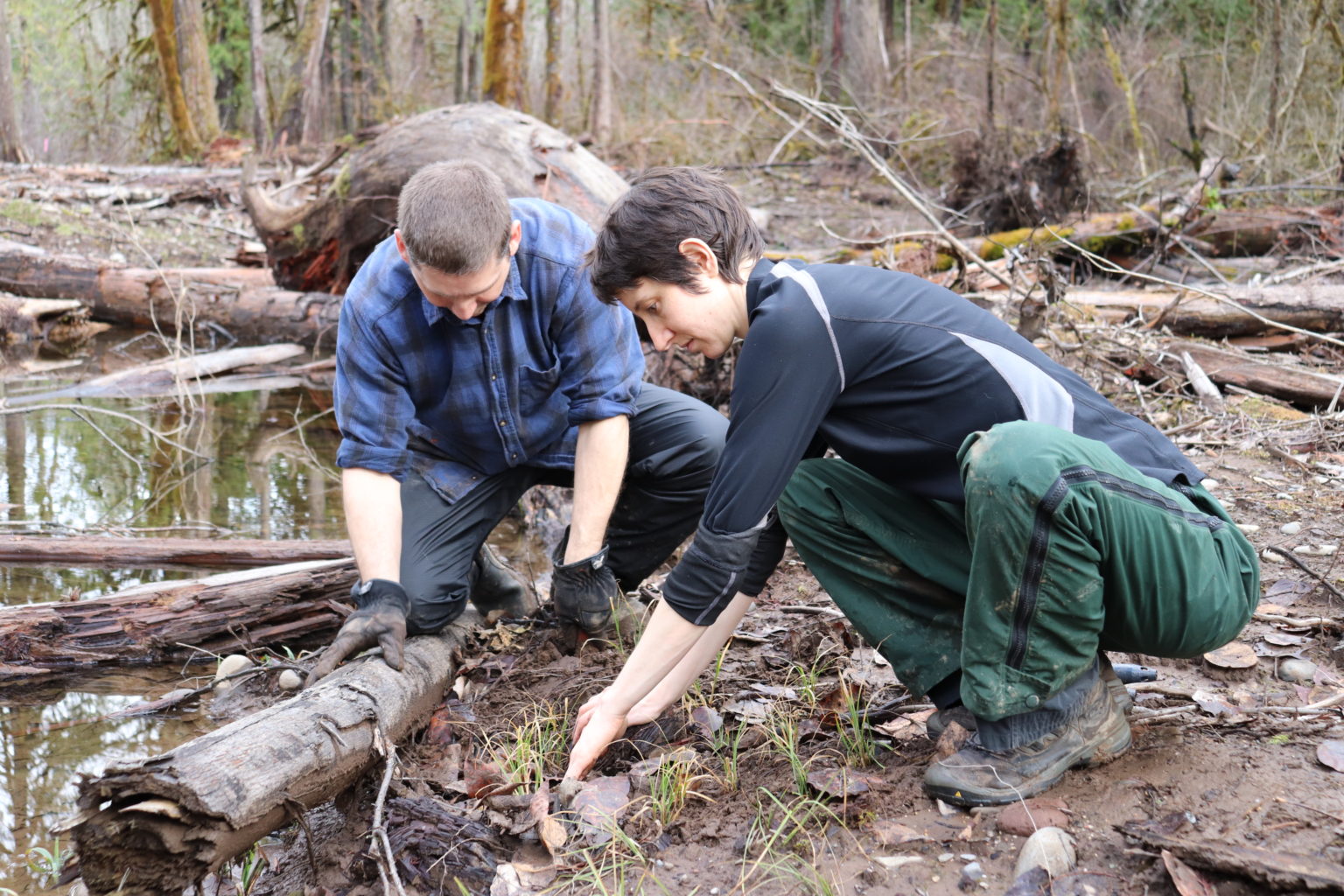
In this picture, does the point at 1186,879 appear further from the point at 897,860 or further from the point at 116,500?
the point at 116,500

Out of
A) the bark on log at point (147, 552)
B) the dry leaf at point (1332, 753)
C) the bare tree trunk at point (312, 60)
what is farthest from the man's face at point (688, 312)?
the bare tree trunk at point (312, 60)

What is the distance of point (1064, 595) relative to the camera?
6.81ft

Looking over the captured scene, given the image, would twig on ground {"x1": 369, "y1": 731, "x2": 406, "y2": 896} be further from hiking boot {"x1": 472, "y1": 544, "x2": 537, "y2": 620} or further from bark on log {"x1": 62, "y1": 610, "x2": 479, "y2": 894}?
hiking boot {"x1": 472, "y1": 544, "x2": 537, "y2": 620}

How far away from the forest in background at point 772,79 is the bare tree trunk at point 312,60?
1.7 inches

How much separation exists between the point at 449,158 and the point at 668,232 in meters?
5.08

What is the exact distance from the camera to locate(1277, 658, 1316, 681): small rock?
279cm

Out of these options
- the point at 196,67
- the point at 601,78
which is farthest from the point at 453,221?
the point at 196,67

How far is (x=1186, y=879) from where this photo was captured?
181cm

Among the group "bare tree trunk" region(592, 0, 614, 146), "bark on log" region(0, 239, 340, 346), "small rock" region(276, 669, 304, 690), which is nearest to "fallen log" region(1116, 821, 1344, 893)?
"small rock" region(276, 669, 304, 690)

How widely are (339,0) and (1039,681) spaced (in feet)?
67.3

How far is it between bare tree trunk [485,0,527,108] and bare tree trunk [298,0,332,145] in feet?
20.2

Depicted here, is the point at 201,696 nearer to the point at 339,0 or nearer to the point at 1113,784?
the point at 1113,784

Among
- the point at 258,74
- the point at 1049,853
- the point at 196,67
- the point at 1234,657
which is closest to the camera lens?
the point at 1049,853

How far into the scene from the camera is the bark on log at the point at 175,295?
8398 millimetres
